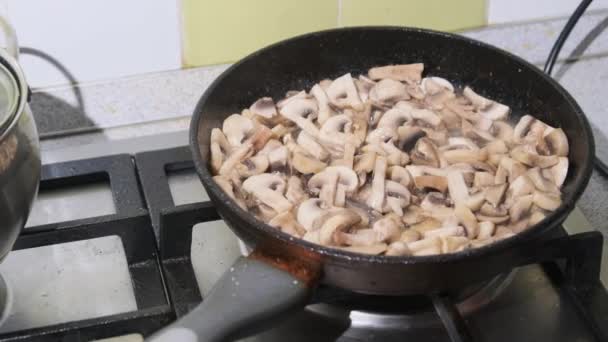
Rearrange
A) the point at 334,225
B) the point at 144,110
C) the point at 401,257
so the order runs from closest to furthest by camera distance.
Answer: the point at 401,257
the point at 334,225
the point at 144,110

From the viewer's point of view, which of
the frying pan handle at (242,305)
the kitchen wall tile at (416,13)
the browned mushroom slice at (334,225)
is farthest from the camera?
the kitchen wall tile at (416,13)

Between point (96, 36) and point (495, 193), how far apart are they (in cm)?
57

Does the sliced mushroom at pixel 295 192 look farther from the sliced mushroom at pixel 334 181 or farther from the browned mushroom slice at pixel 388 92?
the browned mushroom slice at pixel 388 92

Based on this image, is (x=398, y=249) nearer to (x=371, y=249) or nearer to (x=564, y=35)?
(x=371, y=249)

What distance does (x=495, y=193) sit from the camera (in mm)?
885

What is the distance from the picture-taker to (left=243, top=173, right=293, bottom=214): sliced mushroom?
88 centimetres

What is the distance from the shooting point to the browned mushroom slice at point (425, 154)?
0.95 m

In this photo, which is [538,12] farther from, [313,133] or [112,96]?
[112,96]

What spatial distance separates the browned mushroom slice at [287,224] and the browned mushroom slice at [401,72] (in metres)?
0.29

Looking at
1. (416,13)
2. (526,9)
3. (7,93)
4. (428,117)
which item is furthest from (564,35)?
(7,93)

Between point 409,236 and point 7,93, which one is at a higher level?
point 7,93

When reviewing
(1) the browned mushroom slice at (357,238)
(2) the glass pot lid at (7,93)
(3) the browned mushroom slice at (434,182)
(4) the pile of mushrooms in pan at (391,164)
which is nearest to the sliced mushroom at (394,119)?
(4) the pile of mushrooms in pan at (391,164)

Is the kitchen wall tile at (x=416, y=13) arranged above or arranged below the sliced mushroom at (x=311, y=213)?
above

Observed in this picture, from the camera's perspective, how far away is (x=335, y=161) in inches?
37.2
